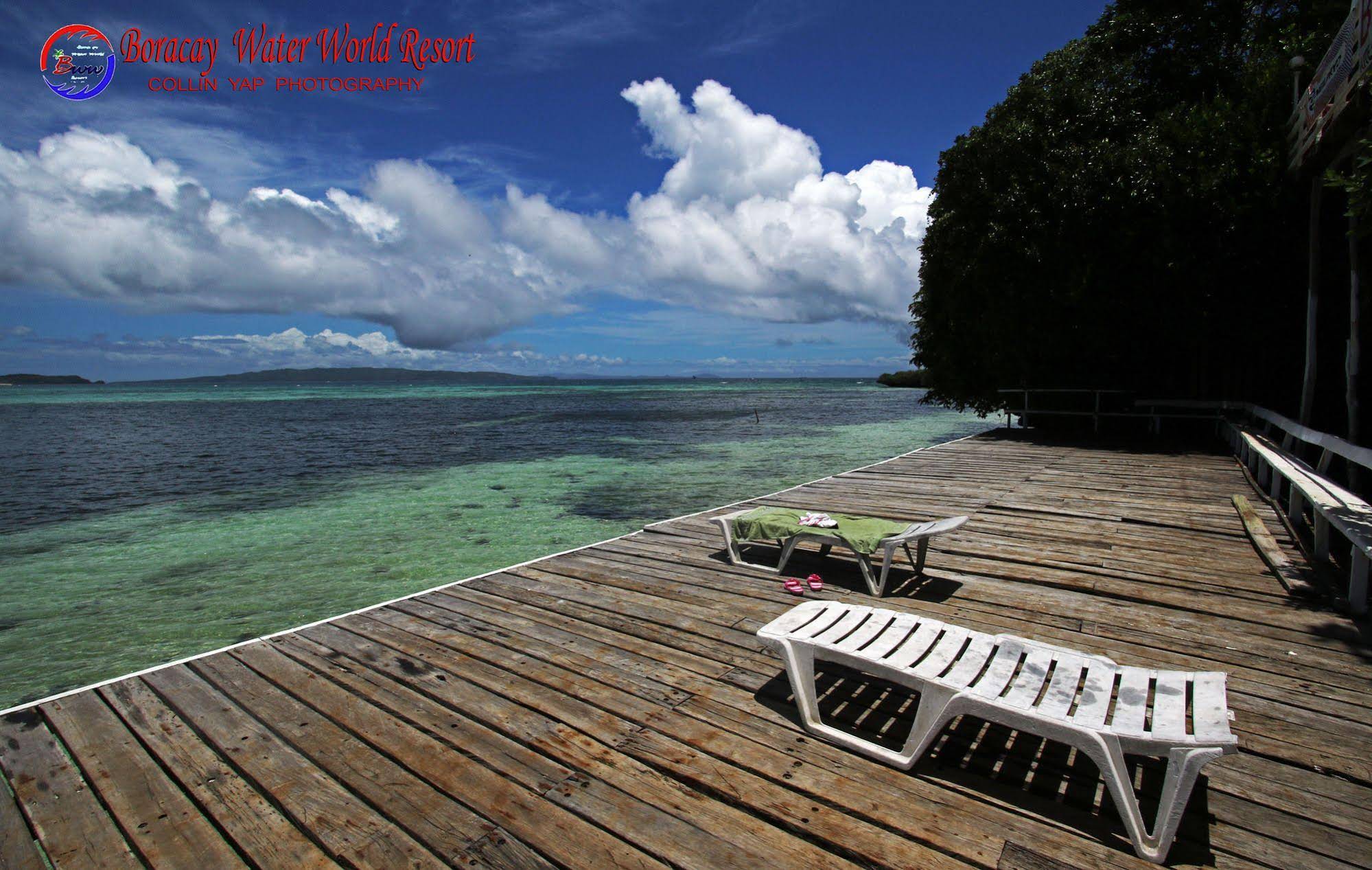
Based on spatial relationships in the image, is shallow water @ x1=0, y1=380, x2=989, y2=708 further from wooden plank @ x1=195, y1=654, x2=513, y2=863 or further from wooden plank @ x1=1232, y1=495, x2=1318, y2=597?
wooden plank @ x1=1232, y1=495, x2=1318, y2=597

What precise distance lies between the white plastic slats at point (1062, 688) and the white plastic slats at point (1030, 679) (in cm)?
4

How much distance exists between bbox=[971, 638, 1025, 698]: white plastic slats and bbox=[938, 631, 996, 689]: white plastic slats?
4cm

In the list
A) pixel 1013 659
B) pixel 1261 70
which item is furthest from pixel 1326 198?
pixel 1013 659

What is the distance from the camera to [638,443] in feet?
86.7

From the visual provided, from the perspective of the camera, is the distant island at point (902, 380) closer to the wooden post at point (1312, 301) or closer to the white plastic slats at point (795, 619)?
the wooden post at point (1312, 301)

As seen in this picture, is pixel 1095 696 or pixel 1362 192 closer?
A: pixel 1095 696

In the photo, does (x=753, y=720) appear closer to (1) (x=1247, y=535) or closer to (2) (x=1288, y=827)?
(2) (x=1288, y=827)

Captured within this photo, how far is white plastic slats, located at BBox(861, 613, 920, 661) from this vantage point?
303 centimetres

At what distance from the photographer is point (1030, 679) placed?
2799 mm

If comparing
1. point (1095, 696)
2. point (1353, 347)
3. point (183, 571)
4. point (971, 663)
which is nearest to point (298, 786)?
point (971, 663)

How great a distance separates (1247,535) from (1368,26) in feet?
21.1

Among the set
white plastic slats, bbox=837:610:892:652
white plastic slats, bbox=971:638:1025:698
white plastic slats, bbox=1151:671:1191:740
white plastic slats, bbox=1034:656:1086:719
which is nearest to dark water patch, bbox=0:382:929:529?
white plastic slats, bbox=837:610:892:652

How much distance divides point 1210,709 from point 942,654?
0.98m

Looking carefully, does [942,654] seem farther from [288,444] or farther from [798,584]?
[288,444]
